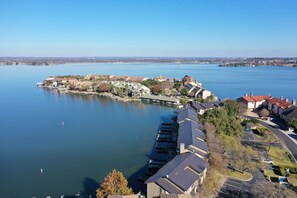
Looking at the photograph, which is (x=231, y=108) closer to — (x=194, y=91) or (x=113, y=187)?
(x=194, y=91)

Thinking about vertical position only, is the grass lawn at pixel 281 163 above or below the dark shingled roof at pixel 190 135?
below

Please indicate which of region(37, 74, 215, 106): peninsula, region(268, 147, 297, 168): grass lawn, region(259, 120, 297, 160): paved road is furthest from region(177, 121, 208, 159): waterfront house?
region(37, 74, 215, 106): peninsula

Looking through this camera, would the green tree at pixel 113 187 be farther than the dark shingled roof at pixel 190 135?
No

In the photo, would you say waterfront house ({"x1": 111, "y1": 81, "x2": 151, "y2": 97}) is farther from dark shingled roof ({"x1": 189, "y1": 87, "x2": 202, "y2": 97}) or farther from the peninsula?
dark shingled roof ({"x1": 189, "y1": 87, "x2": 202, "y2": 97})

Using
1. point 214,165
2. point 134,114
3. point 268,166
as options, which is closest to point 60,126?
point 134,114

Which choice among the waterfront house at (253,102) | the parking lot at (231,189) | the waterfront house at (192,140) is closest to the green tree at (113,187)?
the waterfront house at (192,140)

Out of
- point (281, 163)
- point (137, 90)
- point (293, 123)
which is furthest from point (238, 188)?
point (137, 90)

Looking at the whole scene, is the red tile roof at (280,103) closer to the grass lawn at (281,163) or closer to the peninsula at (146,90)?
the peninsula at (146,90)

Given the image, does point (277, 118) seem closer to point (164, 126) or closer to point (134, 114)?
point (164, 126)
